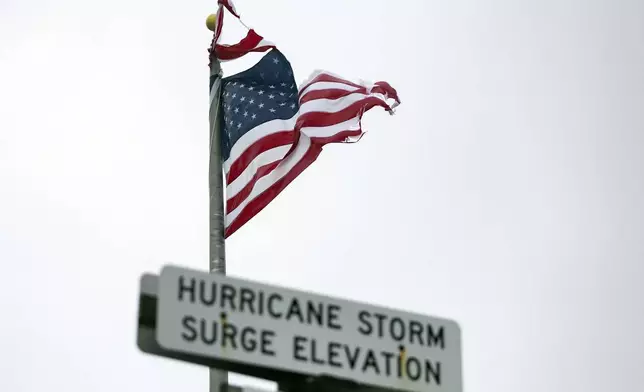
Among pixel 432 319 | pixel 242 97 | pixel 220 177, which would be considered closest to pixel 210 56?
pixel 242 97

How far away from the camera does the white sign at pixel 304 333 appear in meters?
4.41

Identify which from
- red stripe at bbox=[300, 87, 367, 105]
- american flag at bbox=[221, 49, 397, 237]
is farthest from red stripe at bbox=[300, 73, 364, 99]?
red stripe at bbox=[300, 87, 367, 105]

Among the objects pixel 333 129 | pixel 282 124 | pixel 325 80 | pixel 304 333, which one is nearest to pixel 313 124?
pixel 333 129

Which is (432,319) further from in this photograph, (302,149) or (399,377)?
(302,149)

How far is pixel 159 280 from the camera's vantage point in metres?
4.39

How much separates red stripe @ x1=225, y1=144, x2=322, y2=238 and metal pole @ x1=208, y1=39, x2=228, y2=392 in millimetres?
394

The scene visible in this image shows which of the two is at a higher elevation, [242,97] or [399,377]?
[242,97]

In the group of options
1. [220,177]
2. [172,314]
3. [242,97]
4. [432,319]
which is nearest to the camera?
[172,314]

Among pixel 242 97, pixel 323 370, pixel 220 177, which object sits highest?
pixel 242 97

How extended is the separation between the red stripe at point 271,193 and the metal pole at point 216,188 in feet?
1.29

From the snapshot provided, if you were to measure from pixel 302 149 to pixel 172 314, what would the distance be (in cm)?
975

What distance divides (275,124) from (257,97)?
1.01ft

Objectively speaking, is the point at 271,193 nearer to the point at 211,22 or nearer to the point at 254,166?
the point at 254,166

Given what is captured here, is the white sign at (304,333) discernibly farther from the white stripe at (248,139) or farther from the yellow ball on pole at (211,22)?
the yellow ball on pole at (211,22)
